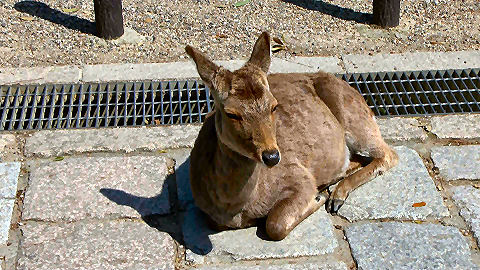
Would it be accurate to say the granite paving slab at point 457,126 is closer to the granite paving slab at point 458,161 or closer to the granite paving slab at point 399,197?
the granite paving slab at point 458,161

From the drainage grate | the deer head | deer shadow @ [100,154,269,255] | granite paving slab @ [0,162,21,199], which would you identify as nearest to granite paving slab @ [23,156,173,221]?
deer shadow @ [100,154,269,255]

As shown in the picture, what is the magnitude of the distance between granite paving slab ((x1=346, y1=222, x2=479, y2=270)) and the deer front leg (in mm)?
324

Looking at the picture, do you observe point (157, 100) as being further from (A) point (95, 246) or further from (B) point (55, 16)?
(A) point (95, 246)

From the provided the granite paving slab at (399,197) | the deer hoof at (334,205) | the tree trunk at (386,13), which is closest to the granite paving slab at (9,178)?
the deer hoof at (334,205)

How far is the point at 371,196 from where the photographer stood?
5414 mm

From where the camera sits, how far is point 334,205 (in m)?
5.28

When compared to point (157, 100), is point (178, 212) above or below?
above

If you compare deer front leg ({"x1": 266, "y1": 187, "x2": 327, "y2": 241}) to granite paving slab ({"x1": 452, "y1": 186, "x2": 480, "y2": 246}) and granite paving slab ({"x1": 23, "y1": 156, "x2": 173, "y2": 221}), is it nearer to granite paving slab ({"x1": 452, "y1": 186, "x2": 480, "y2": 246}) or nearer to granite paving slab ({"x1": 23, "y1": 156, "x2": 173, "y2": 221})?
granite paving slab ({"x1": 23, "y1": 156, "x2": 173, "y2": 221})

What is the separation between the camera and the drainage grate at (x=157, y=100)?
637 centimetres

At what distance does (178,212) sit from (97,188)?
65cm

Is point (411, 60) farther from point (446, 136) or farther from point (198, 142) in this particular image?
point (198, 142)

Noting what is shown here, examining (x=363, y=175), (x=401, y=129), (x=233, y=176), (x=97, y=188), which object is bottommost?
(x=97, y=188)

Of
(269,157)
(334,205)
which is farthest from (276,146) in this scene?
(334,205)

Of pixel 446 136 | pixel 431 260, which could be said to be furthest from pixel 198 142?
pixel 446 136
